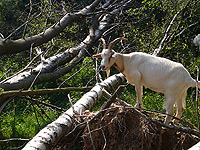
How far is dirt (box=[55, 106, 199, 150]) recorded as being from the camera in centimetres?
344

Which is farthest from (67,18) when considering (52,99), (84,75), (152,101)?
(152,101)

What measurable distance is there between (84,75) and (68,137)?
303 cm

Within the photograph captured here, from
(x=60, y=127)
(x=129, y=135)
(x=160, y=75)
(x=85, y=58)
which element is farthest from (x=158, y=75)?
(x=85, y=58)

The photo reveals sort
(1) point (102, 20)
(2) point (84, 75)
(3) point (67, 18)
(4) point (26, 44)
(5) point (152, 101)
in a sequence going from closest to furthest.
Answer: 1. (4) point (26, 44)
2. (5) point (152, 101)
3. (3) point (67, 18)
4. (2) point (84, 75)
5. (1) point (102, 20)

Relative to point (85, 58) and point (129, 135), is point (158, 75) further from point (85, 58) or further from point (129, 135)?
point (85, 58)

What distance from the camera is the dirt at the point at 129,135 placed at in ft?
11.3

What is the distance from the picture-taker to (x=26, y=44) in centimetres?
473

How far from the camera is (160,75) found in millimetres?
3357

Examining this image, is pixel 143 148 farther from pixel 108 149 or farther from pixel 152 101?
pixel 152 101

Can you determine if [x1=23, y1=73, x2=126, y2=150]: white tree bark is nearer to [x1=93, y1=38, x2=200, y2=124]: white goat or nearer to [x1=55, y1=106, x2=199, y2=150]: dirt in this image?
[x1=55, y1=106, x2=199, y2=150]: dirt

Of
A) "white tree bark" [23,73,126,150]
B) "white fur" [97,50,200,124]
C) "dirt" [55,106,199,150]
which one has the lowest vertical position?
"dirt" [55,106,199,150]

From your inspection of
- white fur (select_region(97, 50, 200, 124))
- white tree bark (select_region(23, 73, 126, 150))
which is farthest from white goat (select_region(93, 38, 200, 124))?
white tree bark (select_region(23, 73, 126, 150))

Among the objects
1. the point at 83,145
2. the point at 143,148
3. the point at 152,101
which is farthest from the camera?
the point at 152,101

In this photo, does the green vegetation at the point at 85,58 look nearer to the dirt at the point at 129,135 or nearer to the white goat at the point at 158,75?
the white goat at the point at 158,75
